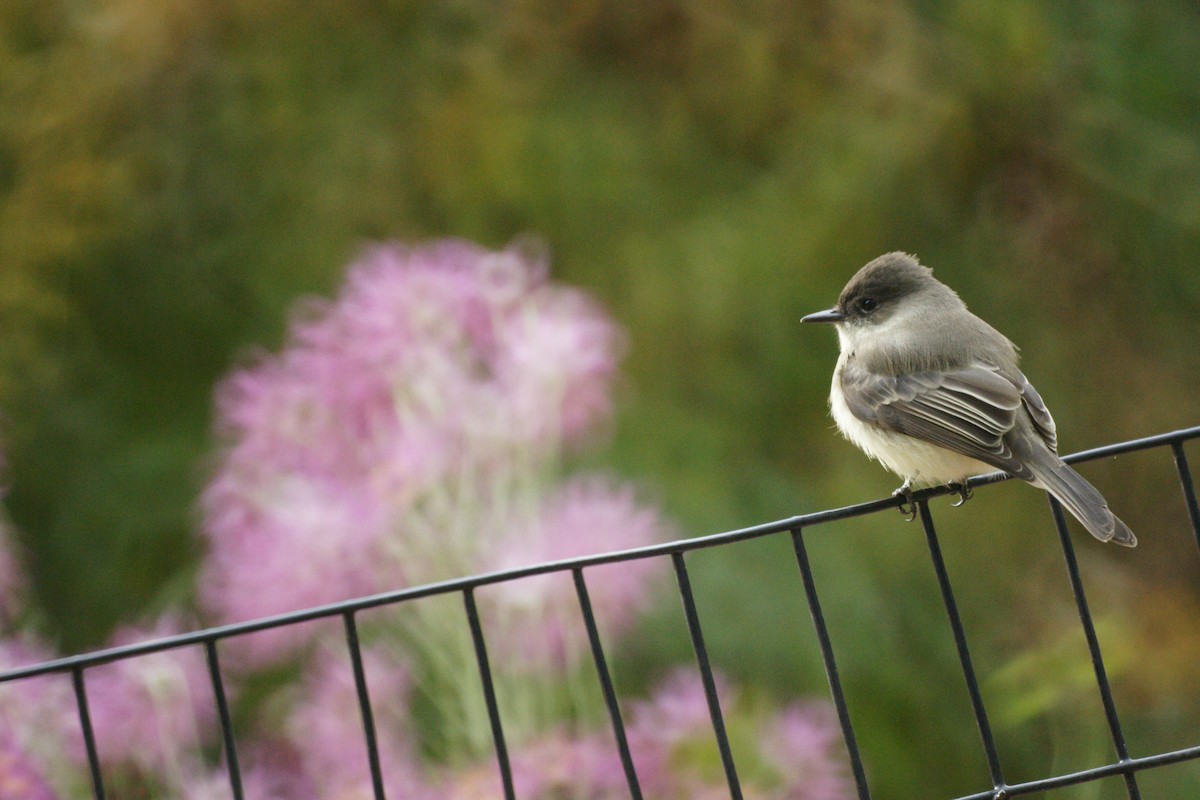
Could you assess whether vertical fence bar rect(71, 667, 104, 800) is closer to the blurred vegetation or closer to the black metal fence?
the black metal fence


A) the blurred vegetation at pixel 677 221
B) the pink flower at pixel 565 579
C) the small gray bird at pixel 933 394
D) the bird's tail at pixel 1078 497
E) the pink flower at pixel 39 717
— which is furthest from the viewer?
the blurred vegetation at pixel 677 221

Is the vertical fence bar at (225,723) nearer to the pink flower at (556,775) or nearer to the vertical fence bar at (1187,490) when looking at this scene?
the pink flower at (556,775)

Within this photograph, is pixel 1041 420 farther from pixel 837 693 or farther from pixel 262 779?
pixel 262 779

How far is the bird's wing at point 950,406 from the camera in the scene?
1400 mm

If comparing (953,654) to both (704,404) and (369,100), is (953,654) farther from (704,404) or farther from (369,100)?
(369,100)

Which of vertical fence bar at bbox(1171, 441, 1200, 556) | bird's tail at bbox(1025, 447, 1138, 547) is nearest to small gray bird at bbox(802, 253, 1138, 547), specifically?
bird's tail at bbox(1025, 447, 1138, 547)

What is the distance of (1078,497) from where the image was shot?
1.26 meters

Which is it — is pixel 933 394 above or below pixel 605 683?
above

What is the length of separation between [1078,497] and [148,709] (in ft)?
3.42

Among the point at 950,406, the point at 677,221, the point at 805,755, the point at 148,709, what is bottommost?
the point at 805,755

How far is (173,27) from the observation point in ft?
7.47

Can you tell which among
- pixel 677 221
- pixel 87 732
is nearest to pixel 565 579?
pixel 87 732

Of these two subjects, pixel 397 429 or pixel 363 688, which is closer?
pixel 363 688

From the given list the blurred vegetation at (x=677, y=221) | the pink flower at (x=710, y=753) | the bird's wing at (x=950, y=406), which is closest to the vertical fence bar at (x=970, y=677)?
the bird's wing at (x=950, y=406)
